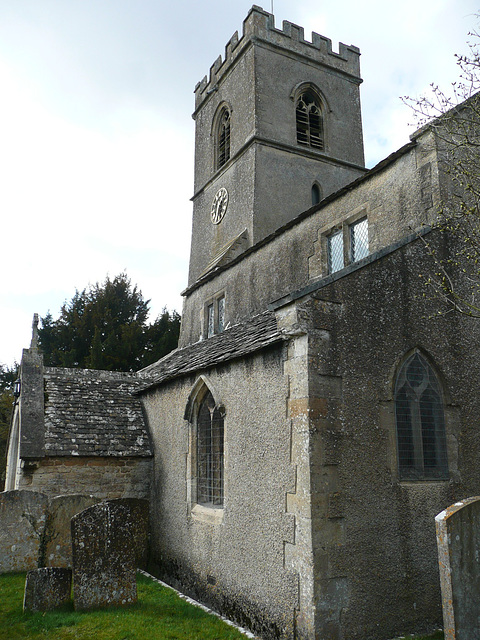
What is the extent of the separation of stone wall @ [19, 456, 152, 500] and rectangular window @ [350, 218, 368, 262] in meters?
6.37

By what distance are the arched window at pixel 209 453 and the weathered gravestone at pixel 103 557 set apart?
183 cm

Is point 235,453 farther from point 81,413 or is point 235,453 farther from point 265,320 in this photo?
point 81,413

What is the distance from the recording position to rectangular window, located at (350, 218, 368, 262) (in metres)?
9.88

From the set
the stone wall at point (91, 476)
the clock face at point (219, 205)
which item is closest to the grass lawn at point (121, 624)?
the stone wall at point (91, 476)

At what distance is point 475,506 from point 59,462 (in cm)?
830

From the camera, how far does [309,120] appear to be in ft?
59.8

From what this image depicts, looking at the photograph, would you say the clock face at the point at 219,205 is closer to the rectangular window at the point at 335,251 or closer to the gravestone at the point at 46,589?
the rectangular window at the point at 335,251

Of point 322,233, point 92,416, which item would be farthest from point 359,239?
point 92,416

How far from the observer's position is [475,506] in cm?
572

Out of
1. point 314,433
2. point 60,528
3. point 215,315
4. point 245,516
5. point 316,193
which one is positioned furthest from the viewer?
point 316,193

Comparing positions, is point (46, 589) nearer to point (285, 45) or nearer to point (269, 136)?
point (269, 136)

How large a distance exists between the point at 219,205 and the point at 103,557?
12963mm

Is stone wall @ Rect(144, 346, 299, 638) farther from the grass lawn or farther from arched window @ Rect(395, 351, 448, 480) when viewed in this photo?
arched window @ Rect(395, 351, 448, 480)

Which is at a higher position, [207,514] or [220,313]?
[220,313]
